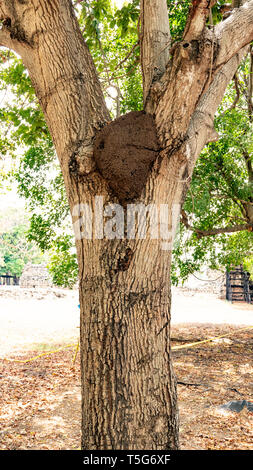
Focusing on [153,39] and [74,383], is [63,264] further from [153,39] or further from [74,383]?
[153,39]

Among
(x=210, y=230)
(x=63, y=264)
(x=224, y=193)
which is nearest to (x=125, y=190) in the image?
(x=63, y=264)

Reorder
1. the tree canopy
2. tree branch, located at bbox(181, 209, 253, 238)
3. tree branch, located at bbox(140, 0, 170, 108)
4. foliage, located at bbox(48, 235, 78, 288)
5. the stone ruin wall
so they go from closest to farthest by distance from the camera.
A: tree branch, located at bbox(140, 0, 170, 108) → the tree canopy → foliage, located at bbox(48, 235, 78, 288) → tree branch, located at bbox(181, 209, 253, 238) → the stone ruin wall

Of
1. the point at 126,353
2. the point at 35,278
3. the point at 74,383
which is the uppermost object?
→ the point at 126,353

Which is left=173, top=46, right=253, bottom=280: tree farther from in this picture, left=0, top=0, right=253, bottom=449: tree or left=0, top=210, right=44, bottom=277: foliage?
left=0, top=210, right=44, bottom=277: foliage

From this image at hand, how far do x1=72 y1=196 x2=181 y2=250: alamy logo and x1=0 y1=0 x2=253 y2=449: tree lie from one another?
0.03 m

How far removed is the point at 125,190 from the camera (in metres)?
2.48

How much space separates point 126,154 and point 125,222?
43cm

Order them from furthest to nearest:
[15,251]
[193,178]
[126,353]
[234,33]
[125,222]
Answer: [15,251]
[193,178]
[234,33]
[125,222]
[126,353]

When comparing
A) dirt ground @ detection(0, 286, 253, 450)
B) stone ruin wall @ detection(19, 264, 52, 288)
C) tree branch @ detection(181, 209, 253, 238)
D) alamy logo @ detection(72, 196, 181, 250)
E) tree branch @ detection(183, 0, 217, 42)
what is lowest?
dirt ground @ detection(0, 286, 253, 450)

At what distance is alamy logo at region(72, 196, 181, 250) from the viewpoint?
2475mm

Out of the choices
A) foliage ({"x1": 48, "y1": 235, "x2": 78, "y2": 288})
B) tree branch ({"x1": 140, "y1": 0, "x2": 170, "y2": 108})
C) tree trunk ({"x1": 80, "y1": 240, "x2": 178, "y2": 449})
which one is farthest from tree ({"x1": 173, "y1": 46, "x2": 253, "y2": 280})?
tree trunk ({"x1": 80, "y1": 240, "x2": 178, "y2": 449})

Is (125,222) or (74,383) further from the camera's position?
(74,383)

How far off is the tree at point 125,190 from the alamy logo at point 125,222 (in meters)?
0.03

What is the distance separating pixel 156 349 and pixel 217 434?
1.98 meters
